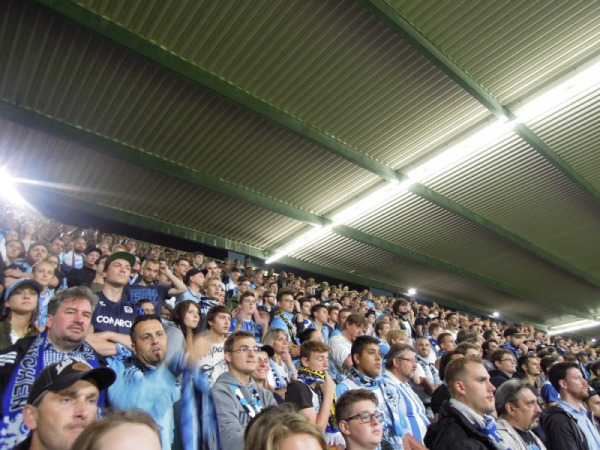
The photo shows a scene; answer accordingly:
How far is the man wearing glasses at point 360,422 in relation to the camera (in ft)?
8.71

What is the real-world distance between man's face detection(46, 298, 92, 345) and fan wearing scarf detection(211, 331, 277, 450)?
84 cm

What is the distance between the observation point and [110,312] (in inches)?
149

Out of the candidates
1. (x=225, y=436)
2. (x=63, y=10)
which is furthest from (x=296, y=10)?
(x=225, y=436)

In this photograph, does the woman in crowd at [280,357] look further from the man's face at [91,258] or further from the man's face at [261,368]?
the man's face at [91,258]

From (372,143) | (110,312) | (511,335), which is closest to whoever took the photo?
(110,312)

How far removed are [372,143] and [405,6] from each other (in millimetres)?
3489

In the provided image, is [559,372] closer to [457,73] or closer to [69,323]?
[69,323]

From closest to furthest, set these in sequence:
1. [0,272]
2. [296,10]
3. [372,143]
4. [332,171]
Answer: [0,272] < [296,10] < [372,143] < [332,171]

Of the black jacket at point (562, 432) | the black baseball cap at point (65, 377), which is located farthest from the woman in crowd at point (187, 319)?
the black jacket at point (562, 432)

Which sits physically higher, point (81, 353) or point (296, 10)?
point (296, 10)

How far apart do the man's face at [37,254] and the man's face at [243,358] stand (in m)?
3.70

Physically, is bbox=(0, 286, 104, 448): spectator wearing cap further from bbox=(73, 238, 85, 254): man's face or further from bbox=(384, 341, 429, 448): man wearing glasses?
bbox=(73, 238, 85, 254): man's face

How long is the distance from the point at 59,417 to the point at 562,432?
153 inches

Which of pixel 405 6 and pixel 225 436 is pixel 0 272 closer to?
pixel 225 436
